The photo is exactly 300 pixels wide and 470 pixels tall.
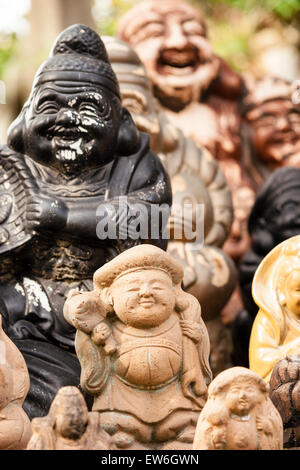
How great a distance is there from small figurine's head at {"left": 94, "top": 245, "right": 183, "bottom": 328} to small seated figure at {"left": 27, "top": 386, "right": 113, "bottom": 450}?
28.0 inches

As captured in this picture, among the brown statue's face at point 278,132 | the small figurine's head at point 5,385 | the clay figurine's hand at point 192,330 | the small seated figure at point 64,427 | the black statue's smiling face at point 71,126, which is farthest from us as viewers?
the brown statue's face at point 278,132

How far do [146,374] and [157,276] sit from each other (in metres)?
0.42

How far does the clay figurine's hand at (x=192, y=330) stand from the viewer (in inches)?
176

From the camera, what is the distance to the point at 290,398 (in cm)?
443

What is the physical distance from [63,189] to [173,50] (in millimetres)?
3311

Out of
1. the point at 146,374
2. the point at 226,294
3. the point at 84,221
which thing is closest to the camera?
the point at 146,374

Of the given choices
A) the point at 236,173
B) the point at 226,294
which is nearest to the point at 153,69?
the point at 236,173

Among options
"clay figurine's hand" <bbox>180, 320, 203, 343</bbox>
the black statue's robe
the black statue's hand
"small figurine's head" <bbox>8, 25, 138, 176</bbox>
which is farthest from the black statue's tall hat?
"clay figurine's hand" <bbox>180, 320, 203, 343</bbox>

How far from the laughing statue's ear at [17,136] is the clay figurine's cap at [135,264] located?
51.8 inches

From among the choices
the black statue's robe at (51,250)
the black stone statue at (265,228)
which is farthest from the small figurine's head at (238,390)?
the black stone statue at (265,228)

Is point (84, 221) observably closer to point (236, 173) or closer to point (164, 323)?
point (164, 323)

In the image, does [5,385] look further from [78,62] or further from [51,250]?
[78,62]

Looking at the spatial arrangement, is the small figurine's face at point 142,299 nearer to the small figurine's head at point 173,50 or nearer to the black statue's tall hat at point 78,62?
the black statue's tall hat at point 78,62

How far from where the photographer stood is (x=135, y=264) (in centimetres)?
439
